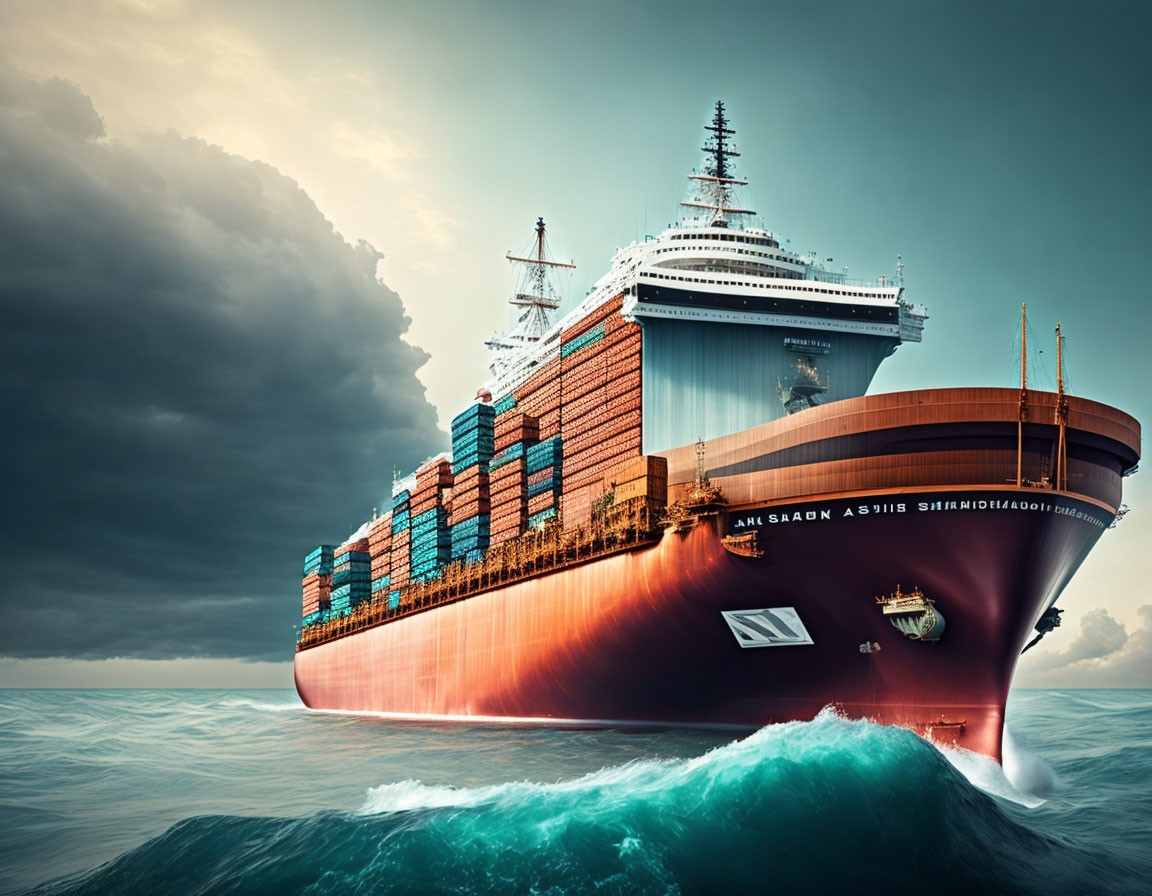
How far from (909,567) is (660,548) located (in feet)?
28.8

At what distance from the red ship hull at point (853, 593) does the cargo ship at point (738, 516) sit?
72 millimetres

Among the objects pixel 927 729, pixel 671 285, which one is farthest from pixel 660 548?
pixel 671 285

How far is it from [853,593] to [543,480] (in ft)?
70.6

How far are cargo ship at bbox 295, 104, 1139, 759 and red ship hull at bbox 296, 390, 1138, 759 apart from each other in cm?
7

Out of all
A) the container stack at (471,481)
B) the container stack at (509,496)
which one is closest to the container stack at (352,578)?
the container stack at (471,481)

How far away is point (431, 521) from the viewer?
58.6 m

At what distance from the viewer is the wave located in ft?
43.3

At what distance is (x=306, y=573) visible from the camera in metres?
85.1

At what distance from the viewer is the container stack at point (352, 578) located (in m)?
71.4

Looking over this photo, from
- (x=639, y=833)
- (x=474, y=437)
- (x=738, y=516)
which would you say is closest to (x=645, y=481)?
(x=738, y=516)

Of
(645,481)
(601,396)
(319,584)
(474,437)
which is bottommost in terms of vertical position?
(319,584)

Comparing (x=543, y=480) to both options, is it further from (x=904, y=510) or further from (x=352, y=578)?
(x=352, y=578)

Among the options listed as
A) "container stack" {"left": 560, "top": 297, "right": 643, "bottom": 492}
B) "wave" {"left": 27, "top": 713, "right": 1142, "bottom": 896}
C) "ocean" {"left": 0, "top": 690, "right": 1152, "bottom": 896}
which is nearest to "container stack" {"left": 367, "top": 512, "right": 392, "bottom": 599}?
"container stack" {"left": 560, "top": 297, "right": 643, "bottom": 492}

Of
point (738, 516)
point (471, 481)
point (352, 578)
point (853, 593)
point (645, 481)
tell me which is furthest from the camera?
point (352, 578)
